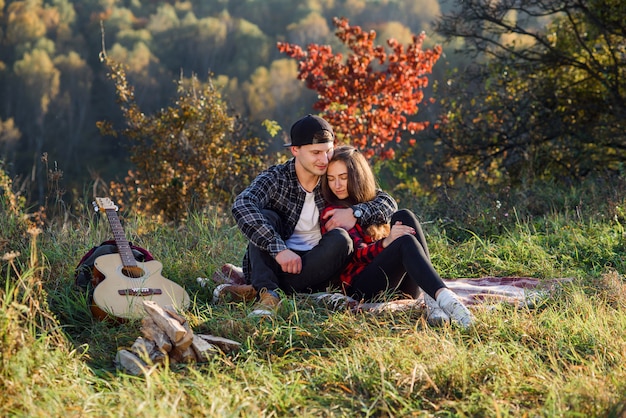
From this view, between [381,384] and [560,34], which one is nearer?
[381,384]

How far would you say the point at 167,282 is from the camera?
4.32 m

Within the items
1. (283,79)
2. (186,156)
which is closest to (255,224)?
(186,156)

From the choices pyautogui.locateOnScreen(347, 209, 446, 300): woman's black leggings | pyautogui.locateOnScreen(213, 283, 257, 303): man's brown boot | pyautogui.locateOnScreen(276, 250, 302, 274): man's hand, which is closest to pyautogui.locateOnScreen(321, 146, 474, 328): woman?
pyautogui.locateOnScreen(347, 209, 446, 300): woman's black leggings

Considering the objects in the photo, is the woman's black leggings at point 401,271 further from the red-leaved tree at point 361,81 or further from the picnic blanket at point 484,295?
the red-leaved tree at point 361,81

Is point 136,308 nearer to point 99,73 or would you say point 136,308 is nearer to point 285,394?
point 285,394

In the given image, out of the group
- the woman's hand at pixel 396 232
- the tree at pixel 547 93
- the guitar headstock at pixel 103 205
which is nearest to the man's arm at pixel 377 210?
the woman's hand at pixel 396 232

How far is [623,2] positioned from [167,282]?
629cm

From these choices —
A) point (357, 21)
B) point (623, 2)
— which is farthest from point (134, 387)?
point (357, 21)

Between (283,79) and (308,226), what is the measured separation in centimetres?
3149

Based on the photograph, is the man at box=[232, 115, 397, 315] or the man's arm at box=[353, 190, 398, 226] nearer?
the man at box=[232, 115, 397, 315]

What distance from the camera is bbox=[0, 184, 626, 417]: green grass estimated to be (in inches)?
106

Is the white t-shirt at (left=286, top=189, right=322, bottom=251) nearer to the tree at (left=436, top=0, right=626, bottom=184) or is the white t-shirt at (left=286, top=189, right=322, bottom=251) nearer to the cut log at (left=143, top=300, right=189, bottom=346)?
the cut log at (left=143, top=300, right=189, bottom=346)

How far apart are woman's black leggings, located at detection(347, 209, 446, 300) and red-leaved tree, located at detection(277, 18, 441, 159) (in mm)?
5106

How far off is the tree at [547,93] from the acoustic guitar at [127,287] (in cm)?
515
